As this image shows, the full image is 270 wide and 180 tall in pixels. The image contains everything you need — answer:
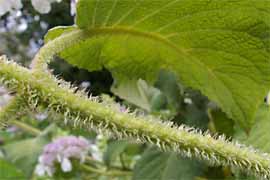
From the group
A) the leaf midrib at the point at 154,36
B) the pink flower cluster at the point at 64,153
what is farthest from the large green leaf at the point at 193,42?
the pink flower cluster at the point at 64,153

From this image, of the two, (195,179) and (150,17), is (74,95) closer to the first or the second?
(150,17)

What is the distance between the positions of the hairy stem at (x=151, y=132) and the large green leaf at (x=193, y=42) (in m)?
0.11

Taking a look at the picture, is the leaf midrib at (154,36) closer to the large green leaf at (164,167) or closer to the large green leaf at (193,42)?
the large green leaf at (193,42)

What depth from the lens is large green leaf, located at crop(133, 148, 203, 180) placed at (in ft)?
2.27

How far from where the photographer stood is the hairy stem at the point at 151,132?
0.36 metres

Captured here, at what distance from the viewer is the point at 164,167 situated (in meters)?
0.73

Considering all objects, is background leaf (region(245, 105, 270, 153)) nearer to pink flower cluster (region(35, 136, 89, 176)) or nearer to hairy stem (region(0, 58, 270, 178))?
hairy stem (region(0, 58, 270, 178))

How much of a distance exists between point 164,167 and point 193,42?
27 centimetres

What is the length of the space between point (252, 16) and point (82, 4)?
14 centimetres

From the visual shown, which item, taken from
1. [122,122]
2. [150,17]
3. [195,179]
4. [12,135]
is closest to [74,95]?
[122,122]

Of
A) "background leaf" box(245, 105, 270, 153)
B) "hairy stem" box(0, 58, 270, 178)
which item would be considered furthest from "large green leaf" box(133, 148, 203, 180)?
"hairy stem" box(0, 58, 270, 178)

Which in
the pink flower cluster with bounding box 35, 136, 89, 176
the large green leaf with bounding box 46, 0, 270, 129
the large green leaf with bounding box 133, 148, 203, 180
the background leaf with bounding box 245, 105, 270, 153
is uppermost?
the large green leaf with bounding box 46, 0, 270, 129

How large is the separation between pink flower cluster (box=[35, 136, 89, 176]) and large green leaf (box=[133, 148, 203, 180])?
0.75ft

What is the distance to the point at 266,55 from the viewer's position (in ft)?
1.62
